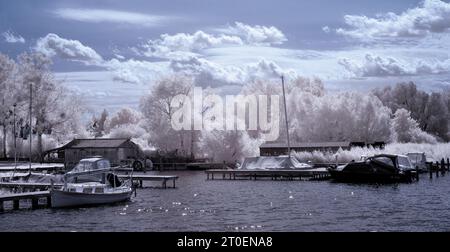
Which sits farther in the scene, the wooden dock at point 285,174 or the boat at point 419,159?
the boat at point 419,159

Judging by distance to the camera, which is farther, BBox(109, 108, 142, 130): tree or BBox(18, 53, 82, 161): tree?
BBox(109, 108, 142, 130): tree

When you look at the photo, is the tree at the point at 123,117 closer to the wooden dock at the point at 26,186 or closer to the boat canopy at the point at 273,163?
the boat canopy at the point at 273,163

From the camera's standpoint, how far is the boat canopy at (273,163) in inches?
3073

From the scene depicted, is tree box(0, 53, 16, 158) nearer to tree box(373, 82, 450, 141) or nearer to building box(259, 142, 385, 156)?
building box(259, 142, 385, 156)

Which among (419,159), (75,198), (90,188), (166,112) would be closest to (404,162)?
(419,159)

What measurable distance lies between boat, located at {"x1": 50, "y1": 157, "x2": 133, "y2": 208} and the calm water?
1.00m

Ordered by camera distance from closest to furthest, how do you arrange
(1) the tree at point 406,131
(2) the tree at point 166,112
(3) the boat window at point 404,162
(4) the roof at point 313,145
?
(3) the boat window at point 404,162 → (4) the roof at point 313,145 → (2) the tree at point 166,112 → (1) the tree at point 406,131

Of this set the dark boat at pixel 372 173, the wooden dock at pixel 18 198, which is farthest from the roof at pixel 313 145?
the wooden dock at pixel 18 198

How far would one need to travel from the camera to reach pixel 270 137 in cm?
11362

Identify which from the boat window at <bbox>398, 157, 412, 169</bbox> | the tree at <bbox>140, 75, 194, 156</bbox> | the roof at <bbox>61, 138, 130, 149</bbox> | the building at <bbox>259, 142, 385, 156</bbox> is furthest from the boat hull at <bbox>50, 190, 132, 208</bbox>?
the tree at <bbox>140, 75, 194, 156</bbox>

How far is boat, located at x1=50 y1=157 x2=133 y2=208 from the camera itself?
146 ft

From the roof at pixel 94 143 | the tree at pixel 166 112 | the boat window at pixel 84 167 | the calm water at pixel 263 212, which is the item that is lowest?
the calm water at pixel 263 212

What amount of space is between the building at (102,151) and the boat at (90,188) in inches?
1872

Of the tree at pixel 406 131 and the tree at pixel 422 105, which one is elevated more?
the tree at pixel 422 105
